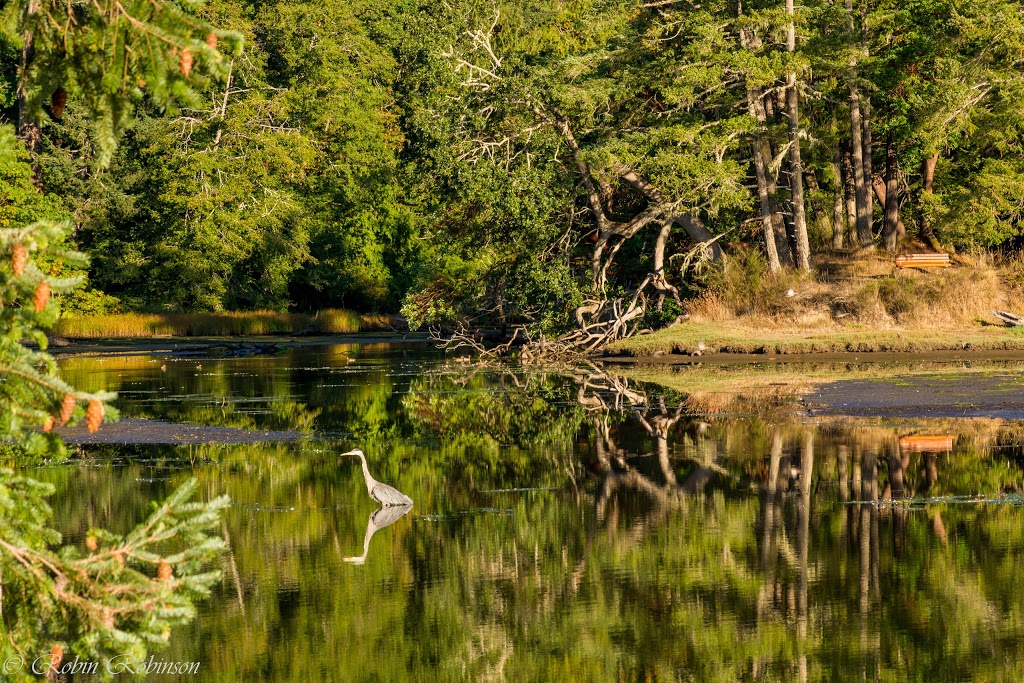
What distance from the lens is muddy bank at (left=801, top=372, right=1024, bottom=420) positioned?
77.5 feet

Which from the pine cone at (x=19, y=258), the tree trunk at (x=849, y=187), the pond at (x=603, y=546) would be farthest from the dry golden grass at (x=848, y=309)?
the pine cone at (x=19, y=258)

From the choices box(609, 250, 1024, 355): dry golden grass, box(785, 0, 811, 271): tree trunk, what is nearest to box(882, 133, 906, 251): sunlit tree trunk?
box(609, 250, 1024, 355): dry golden grass

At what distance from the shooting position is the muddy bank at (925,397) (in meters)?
23.6

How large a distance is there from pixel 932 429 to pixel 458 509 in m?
8.92

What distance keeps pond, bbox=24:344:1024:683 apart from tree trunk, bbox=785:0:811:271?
1820cm

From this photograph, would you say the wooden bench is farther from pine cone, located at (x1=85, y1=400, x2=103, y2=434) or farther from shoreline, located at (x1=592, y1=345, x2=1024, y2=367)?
pine cone, located at (x1=85, y1=400, x2=103, y2=434)

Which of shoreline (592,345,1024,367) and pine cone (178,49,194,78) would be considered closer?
pine cone (178,49,194,78)

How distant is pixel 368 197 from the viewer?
70125 millimetres

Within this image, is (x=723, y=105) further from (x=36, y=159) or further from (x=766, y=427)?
(x=36, y=159)

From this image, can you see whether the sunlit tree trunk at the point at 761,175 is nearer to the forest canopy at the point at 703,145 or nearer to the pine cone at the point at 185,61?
the forest canopy at the point at 703,145

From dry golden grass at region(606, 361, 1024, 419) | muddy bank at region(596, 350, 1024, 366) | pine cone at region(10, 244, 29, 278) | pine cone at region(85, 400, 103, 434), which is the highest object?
muddy bank at region(596, 350, 1024, 366)

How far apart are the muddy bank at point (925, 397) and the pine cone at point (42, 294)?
19.4m

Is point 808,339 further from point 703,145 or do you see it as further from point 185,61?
point 185,61

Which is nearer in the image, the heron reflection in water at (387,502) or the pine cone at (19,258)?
the pine cone at (19,258)
